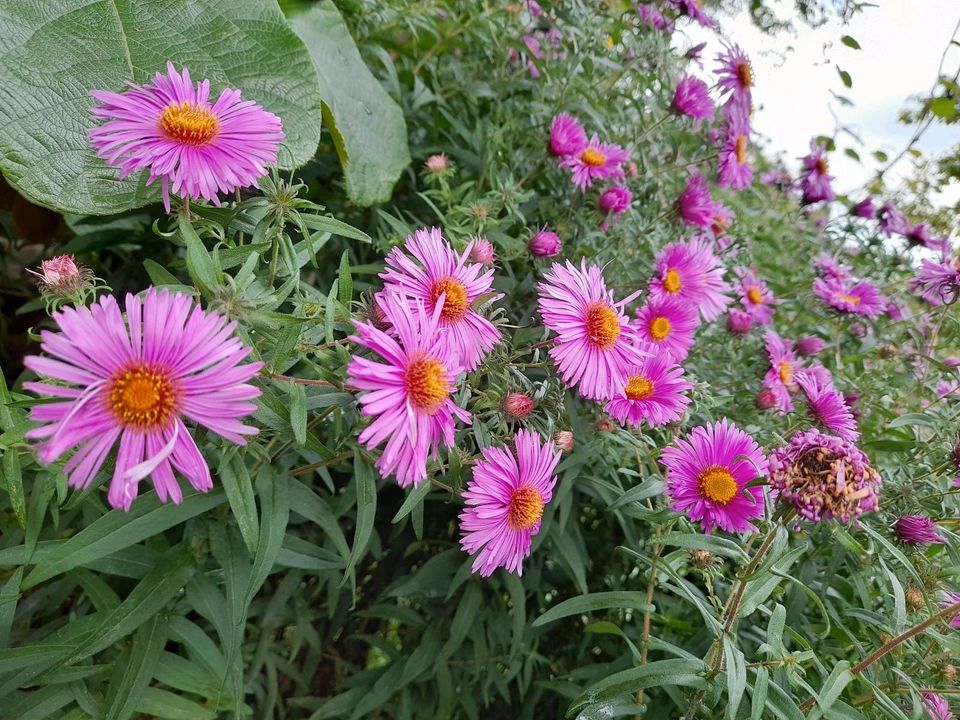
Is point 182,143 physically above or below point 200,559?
above

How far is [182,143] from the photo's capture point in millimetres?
638

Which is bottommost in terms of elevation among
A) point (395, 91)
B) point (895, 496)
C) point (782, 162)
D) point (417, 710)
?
point (417, 710)

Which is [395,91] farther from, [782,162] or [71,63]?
[782,162]

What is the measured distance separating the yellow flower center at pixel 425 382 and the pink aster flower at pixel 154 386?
0.47 ft

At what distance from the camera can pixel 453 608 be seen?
1170mm

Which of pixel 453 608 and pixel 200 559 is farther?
pixel 453 608

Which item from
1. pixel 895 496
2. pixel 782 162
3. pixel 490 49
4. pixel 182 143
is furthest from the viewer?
pixel 782 162

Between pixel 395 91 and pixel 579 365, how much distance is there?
2.89 ft

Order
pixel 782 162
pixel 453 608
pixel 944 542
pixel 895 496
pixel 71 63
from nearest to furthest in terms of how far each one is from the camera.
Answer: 1. pixel 71 63
2. pixel 944 542
3. pixel 895 496
4. pixel 453 608
5. pixel 782 162

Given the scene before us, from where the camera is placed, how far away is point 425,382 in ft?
1.98

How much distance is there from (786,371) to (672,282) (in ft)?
0.96

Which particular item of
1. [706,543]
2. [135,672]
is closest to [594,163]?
[706,543]

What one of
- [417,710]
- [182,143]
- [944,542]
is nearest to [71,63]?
[182,143]

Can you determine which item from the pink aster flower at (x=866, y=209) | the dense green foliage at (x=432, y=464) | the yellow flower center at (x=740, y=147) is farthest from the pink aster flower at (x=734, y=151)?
the pink aster flower at (x=866, y=209)
